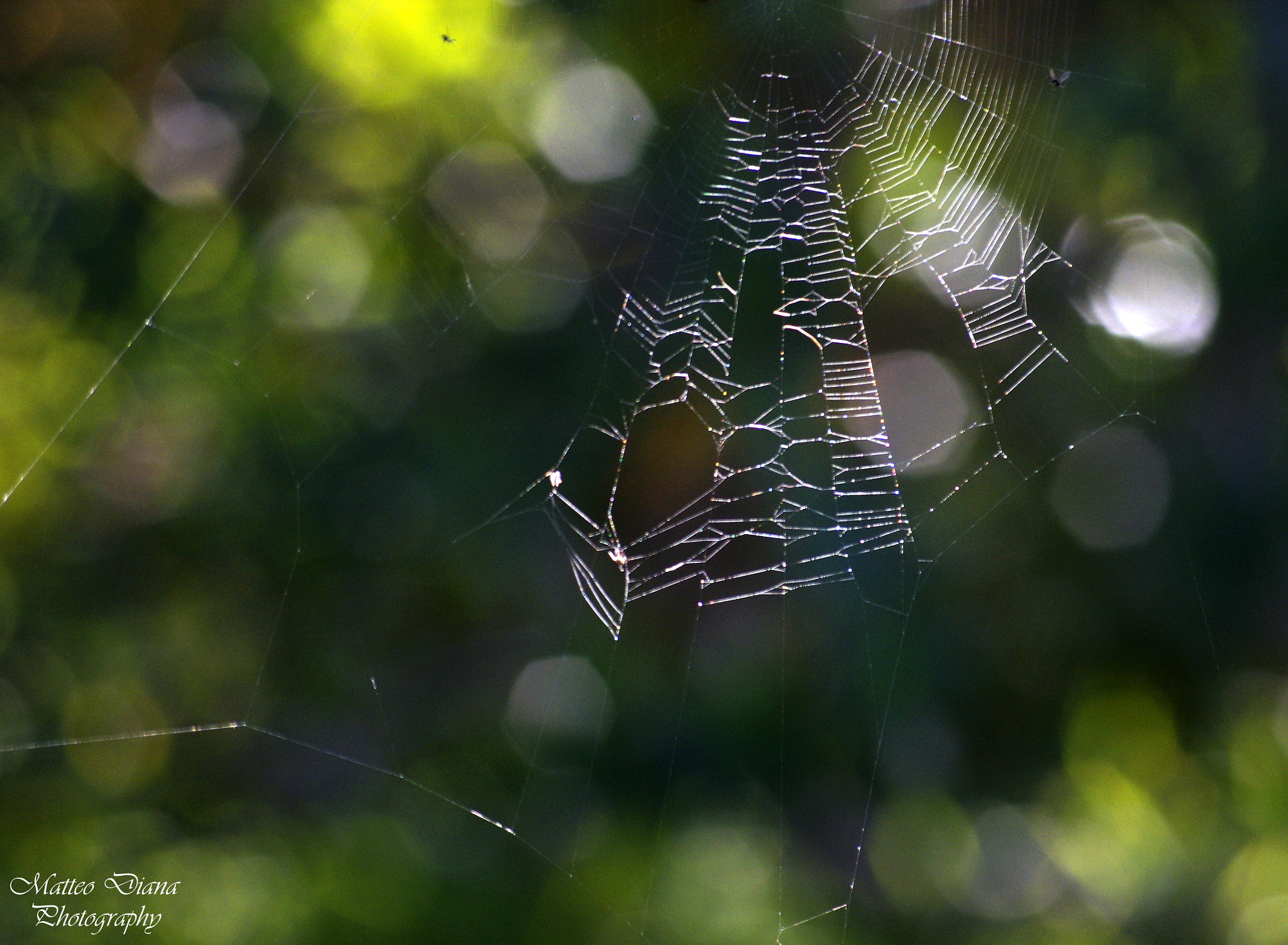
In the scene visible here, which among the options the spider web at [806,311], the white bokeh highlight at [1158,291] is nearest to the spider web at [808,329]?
the spider web at [806,311]

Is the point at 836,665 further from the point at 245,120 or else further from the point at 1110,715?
the point at 245,120

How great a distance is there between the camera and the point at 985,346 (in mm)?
2107

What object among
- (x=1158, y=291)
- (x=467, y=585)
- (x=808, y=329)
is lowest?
(x=467, y=585)

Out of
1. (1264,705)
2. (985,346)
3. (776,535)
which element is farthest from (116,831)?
(1264,705)

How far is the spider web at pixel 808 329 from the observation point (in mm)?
1909

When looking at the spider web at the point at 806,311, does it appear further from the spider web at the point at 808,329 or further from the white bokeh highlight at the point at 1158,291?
the white bokeh highlight at the point at 1158,291

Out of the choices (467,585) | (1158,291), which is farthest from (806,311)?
(467,585)

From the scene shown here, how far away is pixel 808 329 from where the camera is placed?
1.94 metres

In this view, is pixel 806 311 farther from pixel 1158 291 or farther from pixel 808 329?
pixel 1158 291

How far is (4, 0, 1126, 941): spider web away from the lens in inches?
75.2

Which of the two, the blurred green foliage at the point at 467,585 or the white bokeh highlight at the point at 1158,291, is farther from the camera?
the white bokeh highlight at the point at 1158,291

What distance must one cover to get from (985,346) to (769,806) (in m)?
1.16

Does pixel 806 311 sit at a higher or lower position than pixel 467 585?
higher

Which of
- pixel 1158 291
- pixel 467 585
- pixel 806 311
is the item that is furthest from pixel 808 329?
pixel 467 585
